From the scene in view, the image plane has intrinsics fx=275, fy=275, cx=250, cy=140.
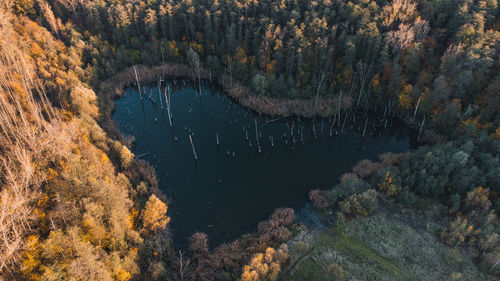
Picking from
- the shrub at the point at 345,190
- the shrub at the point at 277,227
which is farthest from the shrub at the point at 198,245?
the shrub at the point at 345,190

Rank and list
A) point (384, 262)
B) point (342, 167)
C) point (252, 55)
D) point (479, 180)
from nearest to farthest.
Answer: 1. point (384, 262)
2. point (479, 180)
3. point (342, 167)
4. point (252, 55)

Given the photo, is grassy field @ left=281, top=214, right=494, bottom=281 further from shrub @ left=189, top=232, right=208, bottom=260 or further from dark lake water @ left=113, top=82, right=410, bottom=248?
shrub @ left=189, top=232, right=208, bottom=260

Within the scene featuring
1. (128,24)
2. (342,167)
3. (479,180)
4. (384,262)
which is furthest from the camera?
(128,24)

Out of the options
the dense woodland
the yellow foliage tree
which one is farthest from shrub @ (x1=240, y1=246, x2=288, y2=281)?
the yellow foliage tree

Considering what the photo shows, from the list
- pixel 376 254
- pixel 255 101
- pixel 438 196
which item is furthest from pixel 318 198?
pixel 255 101

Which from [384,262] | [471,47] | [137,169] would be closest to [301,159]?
[384,262]

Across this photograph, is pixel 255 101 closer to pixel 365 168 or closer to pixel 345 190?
pixel 365 168

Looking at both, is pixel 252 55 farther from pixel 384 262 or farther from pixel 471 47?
pixel 384 262
